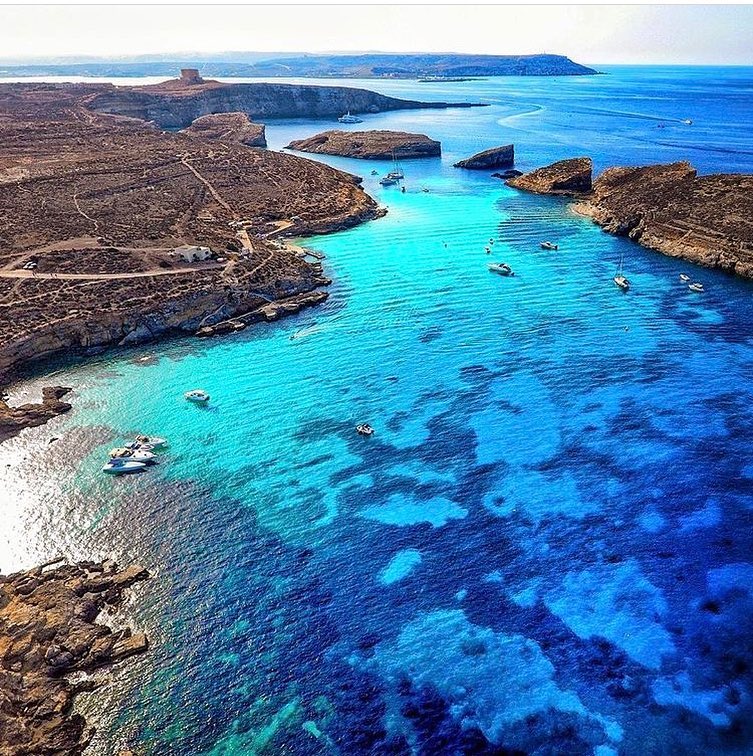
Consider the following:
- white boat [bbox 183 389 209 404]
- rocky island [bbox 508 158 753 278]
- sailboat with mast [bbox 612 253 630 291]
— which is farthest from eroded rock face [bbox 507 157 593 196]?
white boat [bbox 183 389 209 404]

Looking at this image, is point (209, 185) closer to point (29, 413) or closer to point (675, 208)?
point (29, 413)

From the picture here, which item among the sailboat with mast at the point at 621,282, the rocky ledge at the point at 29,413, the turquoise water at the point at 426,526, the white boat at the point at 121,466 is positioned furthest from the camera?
the sailboat with mast at the point at 621,282

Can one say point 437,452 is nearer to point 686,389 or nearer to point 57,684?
point 686,389

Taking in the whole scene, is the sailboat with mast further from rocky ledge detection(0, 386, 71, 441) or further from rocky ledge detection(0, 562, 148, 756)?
rocky ledge detection(0, 562, 148, 756)

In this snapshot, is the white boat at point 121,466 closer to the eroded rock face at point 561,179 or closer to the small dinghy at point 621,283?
the small dinghy at point 621,283

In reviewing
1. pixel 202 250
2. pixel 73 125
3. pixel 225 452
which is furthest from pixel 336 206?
pixel 73 125

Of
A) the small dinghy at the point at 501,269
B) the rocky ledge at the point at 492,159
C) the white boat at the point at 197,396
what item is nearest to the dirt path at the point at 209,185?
the small dinghy at the point at 501,269
